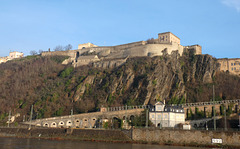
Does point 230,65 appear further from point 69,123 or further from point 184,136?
point 69,123

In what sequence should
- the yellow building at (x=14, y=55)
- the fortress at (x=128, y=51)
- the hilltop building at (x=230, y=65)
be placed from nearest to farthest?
the hilltop building at (x=230, y=65)
the fortress at (x=128, y=51)
the yellow building at (x=14, y=55)

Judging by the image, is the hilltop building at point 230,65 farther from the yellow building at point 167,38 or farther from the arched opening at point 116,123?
the arched opening at point 116,123

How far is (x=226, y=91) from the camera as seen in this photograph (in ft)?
252

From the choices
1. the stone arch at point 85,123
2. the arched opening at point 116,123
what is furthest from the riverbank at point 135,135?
the stone arch at point 85,123

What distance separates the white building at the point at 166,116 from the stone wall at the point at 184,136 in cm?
1213

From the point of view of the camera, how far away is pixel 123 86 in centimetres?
8606

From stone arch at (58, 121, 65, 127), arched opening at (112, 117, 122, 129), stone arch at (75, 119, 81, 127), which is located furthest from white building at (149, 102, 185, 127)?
stone arch at (58, 121, 65, 127)

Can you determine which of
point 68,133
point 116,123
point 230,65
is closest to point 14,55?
point 116,123

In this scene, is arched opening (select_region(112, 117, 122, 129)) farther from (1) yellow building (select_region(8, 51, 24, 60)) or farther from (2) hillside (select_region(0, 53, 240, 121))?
(1) yellow building (select_region(8, 51, 24, 60))

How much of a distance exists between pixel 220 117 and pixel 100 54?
68.7m

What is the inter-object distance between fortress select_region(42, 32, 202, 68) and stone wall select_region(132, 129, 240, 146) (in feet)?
167

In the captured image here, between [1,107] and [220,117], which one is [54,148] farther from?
[1,107]

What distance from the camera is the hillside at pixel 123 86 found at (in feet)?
260

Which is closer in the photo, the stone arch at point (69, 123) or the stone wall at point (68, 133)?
the stone wall at point (68, 133)
